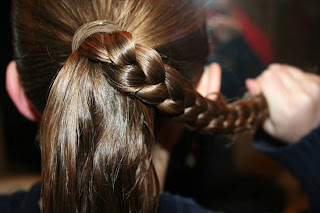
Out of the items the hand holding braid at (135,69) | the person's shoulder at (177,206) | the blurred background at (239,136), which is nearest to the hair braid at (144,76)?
the hand holding braid at (135,69)

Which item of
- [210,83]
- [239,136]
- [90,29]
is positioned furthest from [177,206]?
[239,136]

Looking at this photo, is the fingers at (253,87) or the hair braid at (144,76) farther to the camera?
the fingers at (253,87)

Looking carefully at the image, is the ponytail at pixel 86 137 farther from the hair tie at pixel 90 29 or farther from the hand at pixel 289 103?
the hand at pixel 289 103

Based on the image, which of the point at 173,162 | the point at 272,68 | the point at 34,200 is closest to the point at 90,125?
the point at 34,200

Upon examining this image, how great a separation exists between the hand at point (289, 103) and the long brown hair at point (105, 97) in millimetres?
291

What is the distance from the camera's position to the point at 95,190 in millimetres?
446

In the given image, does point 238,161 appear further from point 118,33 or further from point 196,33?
point 118,33

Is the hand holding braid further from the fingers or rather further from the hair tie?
the fingers

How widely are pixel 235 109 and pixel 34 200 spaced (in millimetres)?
447

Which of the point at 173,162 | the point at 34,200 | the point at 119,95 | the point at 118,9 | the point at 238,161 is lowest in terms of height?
the point at 238,161

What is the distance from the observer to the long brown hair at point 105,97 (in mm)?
424

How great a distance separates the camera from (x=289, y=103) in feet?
2.40

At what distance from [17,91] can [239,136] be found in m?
0.94

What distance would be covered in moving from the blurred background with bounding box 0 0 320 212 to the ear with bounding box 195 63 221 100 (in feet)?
0.88
